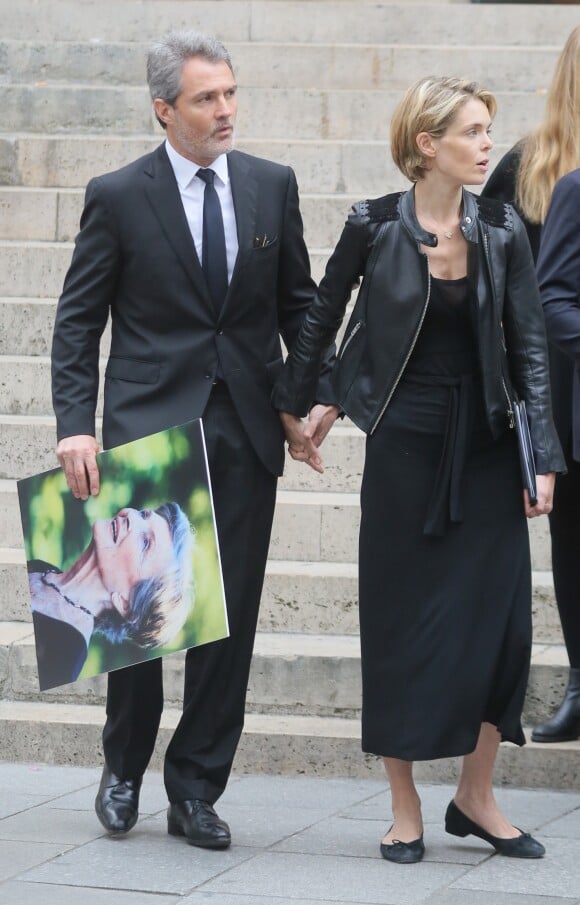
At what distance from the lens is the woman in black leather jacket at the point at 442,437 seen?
4.31 m

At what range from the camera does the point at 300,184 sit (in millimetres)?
8555

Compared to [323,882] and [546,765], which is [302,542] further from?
[323,882]

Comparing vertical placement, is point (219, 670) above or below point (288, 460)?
below

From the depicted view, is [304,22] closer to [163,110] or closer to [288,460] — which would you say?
[288,460]

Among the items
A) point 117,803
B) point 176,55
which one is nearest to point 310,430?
point 176,55

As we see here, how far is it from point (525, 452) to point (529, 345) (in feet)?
0.99

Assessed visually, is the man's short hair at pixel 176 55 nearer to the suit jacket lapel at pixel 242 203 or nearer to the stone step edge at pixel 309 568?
the suit jacket lapel at pixel 242 203

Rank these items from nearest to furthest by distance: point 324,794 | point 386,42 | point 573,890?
point 573,890 < point 324,794 < point 386,42

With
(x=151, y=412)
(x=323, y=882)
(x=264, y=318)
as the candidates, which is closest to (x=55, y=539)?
(x=151, y=412)

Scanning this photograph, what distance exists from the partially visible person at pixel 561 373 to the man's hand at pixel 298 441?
96 cm

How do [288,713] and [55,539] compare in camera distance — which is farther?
[288,713]

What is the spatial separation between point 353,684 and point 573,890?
1.58m

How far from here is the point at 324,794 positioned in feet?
17.1

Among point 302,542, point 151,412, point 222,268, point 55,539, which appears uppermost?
point 222,268
